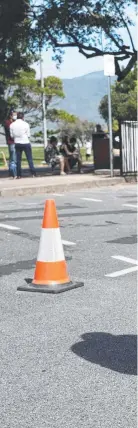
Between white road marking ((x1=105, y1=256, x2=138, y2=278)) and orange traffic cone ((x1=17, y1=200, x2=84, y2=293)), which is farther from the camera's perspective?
white road marking ((x1=105, y1=256, x2=138, y2=278))

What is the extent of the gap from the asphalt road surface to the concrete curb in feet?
16.7

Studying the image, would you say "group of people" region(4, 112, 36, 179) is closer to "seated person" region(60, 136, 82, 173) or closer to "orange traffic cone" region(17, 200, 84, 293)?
"seated person" region(60, 136, 82, 173)

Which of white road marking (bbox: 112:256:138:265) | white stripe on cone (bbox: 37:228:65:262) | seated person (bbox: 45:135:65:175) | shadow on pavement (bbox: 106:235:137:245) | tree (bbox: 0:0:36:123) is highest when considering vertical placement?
tree (bbox: 0:0:36:123)

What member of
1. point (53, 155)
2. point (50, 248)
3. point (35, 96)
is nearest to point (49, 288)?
point (50, 248)

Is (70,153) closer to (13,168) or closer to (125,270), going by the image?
(13,168)

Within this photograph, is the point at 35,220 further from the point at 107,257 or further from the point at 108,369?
the point at 108,369

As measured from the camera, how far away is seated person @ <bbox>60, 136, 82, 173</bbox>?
59.6ft

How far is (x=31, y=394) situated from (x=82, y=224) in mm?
5529

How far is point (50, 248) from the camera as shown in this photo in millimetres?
5605

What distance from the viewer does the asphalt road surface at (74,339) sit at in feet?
10.6

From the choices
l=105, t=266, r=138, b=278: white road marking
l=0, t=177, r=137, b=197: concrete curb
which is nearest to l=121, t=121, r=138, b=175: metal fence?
l=0, t=177, r=137, b=197: concrete curb

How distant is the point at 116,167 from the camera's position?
1744 cm

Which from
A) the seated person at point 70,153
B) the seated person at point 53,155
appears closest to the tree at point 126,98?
the seated person at point 53,155

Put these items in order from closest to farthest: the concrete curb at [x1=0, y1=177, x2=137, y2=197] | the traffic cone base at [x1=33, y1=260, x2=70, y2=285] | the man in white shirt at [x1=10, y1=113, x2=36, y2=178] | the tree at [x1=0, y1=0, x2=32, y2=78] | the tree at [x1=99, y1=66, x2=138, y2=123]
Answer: the traffic cone base at [x1=33, y1=260, x2=70, y2=285], the concrete curb at [x1=0, y1=177, x2=137, y2=197], the man in white shirt at [x1=10, y1=113, x2=36, y2=178], the tree at [x1=0, y1=0, x2=32, y2=78], the tree at [x1=99, y1=66, x2=138, y2=123]
